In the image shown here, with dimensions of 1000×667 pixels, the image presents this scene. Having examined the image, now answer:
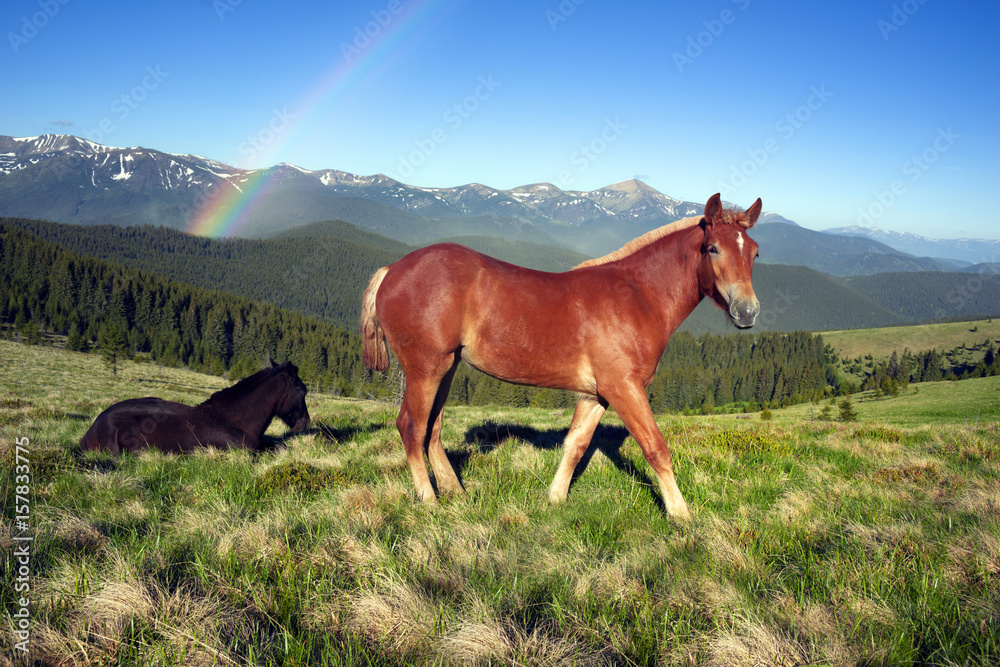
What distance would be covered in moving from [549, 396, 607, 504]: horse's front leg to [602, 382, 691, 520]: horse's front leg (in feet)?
1.95

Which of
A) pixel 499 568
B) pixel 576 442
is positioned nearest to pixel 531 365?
pixel 576 442

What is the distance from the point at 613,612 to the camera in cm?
297

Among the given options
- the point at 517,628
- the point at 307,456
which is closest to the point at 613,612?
the point at 517,628

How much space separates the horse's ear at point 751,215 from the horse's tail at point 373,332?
419 cm

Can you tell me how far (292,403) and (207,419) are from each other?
1.37m

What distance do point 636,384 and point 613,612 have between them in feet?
8.32

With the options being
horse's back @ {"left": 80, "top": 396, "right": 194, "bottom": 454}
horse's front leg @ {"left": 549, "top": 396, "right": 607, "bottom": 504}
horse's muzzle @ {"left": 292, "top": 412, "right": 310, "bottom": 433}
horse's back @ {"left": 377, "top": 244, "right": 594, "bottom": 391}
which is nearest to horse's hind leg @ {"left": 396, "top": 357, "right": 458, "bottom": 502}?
horse's back @ {"left": 377, "top": 244, "right": 594, "bottom": 391}

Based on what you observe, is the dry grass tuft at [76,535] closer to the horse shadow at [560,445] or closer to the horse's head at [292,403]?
the horse shadow at [560,445]

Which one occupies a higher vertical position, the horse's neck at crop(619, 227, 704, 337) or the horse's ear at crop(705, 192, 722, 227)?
the horse's ear at crop(705, 192, 722, 227)

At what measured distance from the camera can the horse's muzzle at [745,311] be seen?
4.74 metres

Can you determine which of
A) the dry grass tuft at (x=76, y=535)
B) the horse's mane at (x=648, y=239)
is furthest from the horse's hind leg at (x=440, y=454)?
the dry grass tuft at (x=76, y=535)

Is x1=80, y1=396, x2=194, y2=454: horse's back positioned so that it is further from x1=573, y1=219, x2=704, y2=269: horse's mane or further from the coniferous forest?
the coniferous forest

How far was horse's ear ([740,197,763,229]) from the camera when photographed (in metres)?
5.22

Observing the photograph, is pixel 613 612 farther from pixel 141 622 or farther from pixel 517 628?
pixel 141 622
